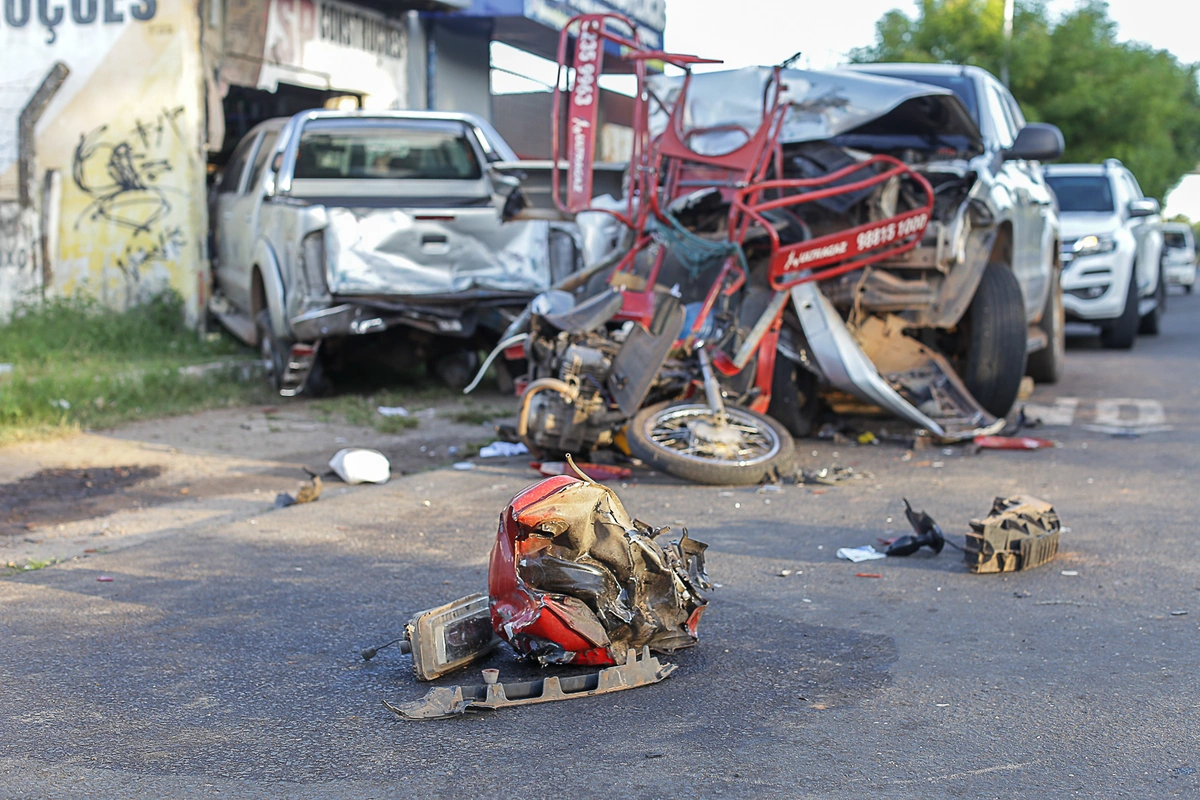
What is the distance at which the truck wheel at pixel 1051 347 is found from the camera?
998 cm

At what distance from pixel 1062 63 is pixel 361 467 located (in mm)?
29289

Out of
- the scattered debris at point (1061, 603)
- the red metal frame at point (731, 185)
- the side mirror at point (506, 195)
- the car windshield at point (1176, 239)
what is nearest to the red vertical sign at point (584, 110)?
the red metal frame at point (731, 185)

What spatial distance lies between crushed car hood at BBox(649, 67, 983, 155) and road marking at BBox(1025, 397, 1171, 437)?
2.08 m

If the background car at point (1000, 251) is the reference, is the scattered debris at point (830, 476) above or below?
below

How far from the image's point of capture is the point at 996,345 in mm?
7832

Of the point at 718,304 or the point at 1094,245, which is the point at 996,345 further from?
the point at 1094,245

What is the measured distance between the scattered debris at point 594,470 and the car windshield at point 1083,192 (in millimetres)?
9837

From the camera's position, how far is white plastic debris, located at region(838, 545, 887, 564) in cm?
497

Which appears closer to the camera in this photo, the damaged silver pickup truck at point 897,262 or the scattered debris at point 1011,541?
the scattered debris at point 1011,541

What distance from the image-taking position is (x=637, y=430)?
21.5ft

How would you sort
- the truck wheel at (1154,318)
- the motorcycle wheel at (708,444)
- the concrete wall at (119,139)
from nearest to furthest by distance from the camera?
1. the motorcycle wheel at (708,444)
2. the concrete wall at (119,139)
3. the truck wheel at (1154,318)

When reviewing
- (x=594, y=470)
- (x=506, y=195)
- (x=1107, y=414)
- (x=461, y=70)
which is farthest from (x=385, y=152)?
(x=461, y=70)

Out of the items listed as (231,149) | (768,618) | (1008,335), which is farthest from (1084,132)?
(768,618)

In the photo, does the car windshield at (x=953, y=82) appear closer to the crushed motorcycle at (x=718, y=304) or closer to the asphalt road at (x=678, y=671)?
the crushed motorcycle at (x=718, y=304)
